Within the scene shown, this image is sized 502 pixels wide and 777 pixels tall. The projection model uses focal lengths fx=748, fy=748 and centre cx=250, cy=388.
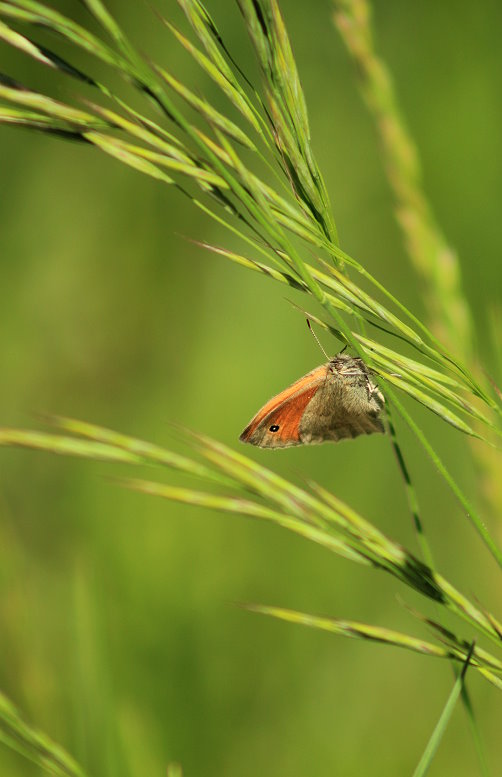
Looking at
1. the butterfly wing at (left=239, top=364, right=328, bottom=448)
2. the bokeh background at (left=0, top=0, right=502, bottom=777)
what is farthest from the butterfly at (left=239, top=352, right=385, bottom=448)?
the bokeh background at (left=0, top=0, right=502, bottom=777)

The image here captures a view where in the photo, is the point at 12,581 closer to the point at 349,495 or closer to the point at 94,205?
the point at 349,495

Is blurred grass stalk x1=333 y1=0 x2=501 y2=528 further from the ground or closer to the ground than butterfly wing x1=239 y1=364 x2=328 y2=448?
further from the ground

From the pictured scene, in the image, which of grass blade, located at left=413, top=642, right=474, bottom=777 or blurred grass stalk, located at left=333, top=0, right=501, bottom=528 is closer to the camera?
grass blade, located at left=413, top=642, right=474, bottom=777

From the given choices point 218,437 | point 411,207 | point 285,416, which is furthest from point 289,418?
Result: point 218,437

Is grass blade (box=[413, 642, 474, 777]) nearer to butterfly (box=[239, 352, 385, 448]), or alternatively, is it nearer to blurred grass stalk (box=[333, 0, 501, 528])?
blurred grass stalk (box=[333, 0, 501, 528])

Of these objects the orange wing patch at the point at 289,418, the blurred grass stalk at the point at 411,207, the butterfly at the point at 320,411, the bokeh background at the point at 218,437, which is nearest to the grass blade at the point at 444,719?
the blurred grass stalk at the point at 411,207

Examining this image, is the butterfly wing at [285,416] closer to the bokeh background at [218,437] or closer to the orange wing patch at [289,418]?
the orange wing patch at [289,418]
